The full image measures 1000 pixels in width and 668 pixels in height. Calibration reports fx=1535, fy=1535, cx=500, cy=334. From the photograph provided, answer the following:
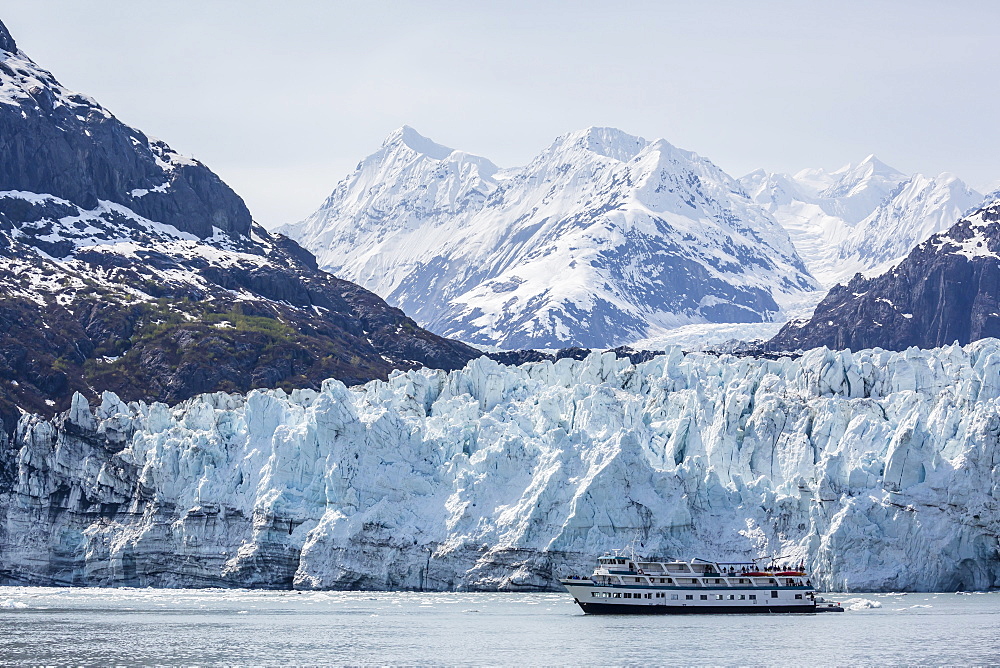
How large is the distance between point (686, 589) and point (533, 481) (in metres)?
15.0

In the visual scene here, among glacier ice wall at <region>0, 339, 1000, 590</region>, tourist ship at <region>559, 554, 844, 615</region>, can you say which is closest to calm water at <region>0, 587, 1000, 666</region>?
tourist ship at <region>559, 554, 844, 615</region>

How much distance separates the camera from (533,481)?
348ft

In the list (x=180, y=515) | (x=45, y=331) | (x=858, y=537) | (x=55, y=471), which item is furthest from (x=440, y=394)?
(x=45, y=331)

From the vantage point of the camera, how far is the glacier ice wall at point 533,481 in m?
99.7

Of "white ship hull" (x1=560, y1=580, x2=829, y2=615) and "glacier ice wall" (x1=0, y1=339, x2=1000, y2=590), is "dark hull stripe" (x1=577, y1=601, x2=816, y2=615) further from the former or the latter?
"glacier ice wall" (x1=0, y1=339, x2=1000, y2=590)

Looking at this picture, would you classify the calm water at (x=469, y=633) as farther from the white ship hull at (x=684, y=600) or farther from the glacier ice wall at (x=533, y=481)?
the glacier ice wall at (x=533, y=481)

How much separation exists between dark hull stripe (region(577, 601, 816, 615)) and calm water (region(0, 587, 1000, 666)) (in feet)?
4.13

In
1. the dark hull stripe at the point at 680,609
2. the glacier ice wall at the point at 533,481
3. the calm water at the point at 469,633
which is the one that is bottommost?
the calm water at the point at 469,633

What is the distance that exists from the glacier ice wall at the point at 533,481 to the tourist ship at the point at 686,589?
6.00 metres

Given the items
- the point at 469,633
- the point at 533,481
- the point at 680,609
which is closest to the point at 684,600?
the point at 680,609

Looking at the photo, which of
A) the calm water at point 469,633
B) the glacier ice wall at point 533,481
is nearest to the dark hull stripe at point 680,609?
the calm water at point 469,633

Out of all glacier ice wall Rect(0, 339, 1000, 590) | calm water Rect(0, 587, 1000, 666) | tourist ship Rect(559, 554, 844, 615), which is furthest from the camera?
glacier ice wall Rect(0, 339, 1000, 590)

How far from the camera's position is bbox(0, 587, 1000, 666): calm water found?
70500 mm

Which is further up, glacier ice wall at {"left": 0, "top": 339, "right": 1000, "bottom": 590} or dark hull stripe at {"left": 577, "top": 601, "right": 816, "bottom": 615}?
glacier ice wall at {"left": 0, "top": 339, "right": 1000, "bottom": 590}
